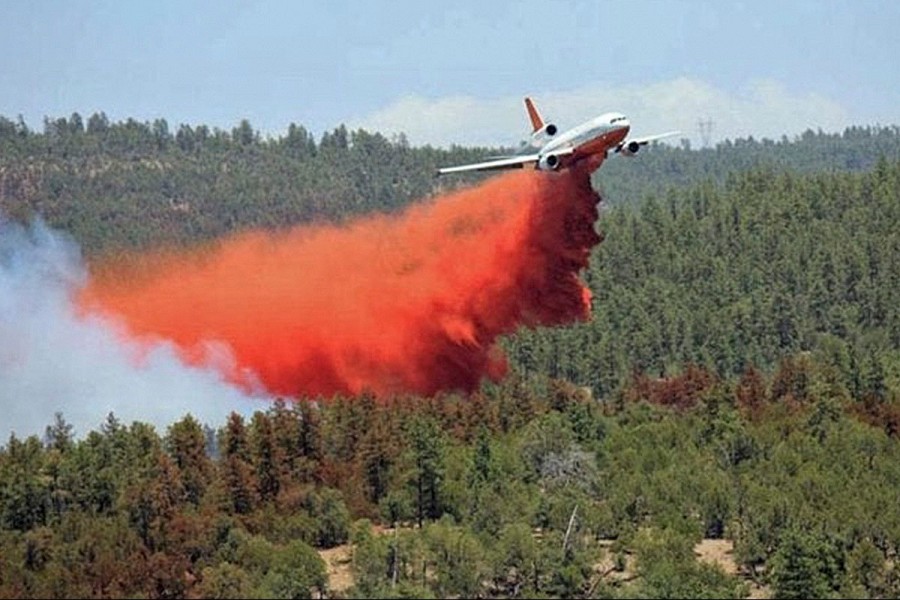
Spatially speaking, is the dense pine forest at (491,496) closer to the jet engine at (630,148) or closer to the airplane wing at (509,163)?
the airplane wing at (509,163)

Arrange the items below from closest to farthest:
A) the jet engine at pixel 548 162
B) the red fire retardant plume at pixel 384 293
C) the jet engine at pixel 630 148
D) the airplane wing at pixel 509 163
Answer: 1. the jet engine at pixel 630 148
2. the jet engine at pixel 548 162
3. the airplane wing at pixel 509 163
4. the red fire retardant plume at pixel 384 293

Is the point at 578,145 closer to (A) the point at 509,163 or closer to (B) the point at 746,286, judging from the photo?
(A) the point at 509,163

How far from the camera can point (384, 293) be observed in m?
98.9

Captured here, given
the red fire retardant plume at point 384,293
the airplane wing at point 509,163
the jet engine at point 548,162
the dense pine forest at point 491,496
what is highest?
the airplane wing at point 509,163

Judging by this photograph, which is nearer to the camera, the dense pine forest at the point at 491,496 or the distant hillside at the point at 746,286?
the dense pine forest at the point at 491,496

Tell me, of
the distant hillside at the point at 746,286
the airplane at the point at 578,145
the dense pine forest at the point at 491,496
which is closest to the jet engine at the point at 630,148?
the airplane at the point at 578,145

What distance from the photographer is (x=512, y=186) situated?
91.9 meters

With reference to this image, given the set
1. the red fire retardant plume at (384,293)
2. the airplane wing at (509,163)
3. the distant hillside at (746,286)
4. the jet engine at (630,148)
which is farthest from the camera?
the distant hillside at (746,286)

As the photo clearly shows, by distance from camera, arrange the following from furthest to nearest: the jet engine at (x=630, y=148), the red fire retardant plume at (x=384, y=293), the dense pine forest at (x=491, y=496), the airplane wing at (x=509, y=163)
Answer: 1. the red fire retardant plume at (x=384, y=293)
2. the airplane wing at (x=509, y=163)
3. the jet engine at (x=630, y=148)
4. the dense pine forest at (x=491, y=496)

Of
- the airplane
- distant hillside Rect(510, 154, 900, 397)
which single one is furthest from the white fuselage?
distant hillside Rect(510, 154, 900, 397)

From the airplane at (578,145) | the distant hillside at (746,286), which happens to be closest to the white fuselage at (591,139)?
the airplane at (578,145)

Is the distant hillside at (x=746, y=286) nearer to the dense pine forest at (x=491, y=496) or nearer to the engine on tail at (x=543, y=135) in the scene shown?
the dense pine forest at (x=491, y=496)

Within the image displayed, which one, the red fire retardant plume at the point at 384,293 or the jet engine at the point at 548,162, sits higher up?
the jet engine at the point at 548,162

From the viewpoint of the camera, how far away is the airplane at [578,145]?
258 ft
